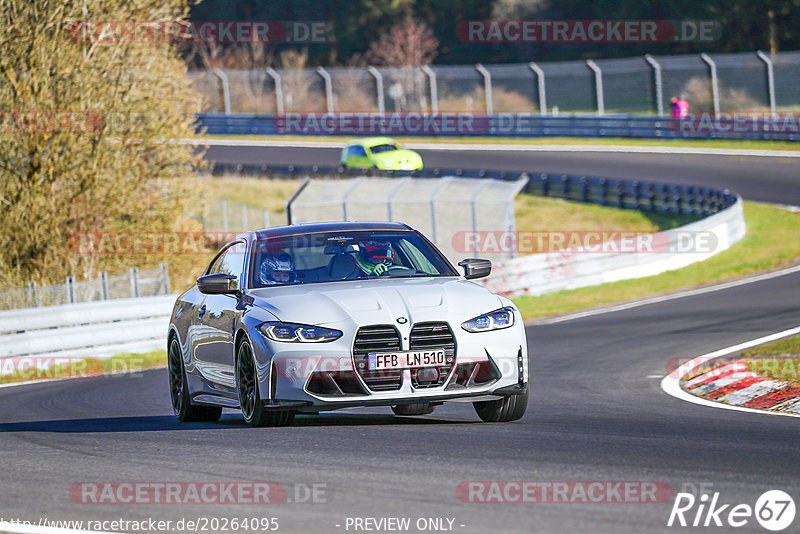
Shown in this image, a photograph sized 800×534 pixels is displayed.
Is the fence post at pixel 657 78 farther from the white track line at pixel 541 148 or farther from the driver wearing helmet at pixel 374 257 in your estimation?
the driver wearing helmet at pixel 374 257

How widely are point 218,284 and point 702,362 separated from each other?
6.56 metres

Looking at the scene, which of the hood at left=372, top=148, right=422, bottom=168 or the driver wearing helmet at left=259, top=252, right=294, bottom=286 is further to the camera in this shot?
the hood at left=372, top=148, right=422, bottom=168

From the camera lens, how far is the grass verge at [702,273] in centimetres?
2381

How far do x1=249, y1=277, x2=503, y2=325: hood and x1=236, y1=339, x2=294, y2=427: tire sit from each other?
1.30 feet

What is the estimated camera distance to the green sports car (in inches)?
1843

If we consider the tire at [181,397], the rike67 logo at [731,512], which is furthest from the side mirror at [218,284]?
the rike67 logo at [731,512]

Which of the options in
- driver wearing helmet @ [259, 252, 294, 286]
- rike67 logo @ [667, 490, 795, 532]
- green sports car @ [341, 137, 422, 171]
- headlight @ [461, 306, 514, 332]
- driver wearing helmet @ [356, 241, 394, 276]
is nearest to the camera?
rike67 logo @ [667, 490, 795, 532]

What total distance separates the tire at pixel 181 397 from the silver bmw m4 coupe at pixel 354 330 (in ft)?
1.73

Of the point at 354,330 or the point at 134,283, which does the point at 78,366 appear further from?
the point at 354,330

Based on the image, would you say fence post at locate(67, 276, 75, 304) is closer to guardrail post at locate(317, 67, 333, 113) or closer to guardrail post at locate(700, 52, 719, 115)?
guardrail post at locate(700, 52, 719, 115)

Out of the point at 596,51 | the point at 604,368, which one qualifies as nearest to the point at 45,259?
the point at 604,368

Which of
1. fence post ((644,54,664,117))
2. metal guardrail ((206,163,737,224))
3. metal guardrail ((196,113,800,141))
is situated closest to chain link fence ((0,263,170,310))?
metal guardrail ((206,163,737,224))

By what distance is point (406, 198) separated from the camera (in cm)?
2789

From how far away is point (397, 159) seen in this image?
156 feet
